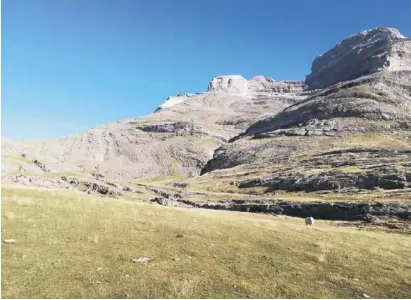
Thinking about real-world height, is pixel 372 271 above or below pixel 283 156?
below

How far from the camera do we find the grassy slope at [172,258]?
17.6m

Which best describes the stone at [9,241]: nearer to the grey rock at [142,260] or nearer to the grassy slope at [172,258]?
the grassy slope at [172,258]

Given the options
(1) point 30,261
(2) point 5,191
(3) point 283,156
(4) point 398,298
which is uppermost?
(3) point 283,156

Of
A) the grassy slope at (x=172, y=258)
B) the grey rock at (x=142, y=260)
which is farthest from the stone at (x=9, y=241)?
the grey rock at (x=142, y=260)

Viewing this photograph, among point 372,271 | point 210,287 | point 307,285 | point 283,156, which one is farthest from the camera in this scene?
point 283,156

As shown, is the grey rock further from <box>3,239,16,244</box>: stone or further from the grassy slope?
<box>3,239,16,244</box>: stone

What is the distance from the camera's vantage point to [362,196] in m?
100

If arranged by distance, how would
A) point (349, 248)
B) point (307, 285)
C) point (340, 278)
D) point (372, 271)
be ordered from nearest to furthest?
point (307, 285), point (340, 278), point (372, 271), point (349, 248)

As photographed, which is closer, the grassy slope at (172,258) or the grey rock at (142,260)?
the grassy slope at (172,258)

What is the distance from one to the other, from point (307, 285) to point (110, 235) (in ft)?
41.5

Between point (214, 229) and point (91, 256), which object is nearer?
point (91, 256)

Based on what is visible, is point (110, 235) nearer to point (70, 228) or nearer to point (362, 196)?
point (70, 228)

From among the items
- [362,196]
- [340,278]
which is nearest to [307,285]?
[340,278]

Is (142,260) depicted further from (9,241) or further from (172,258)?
(9,241)
